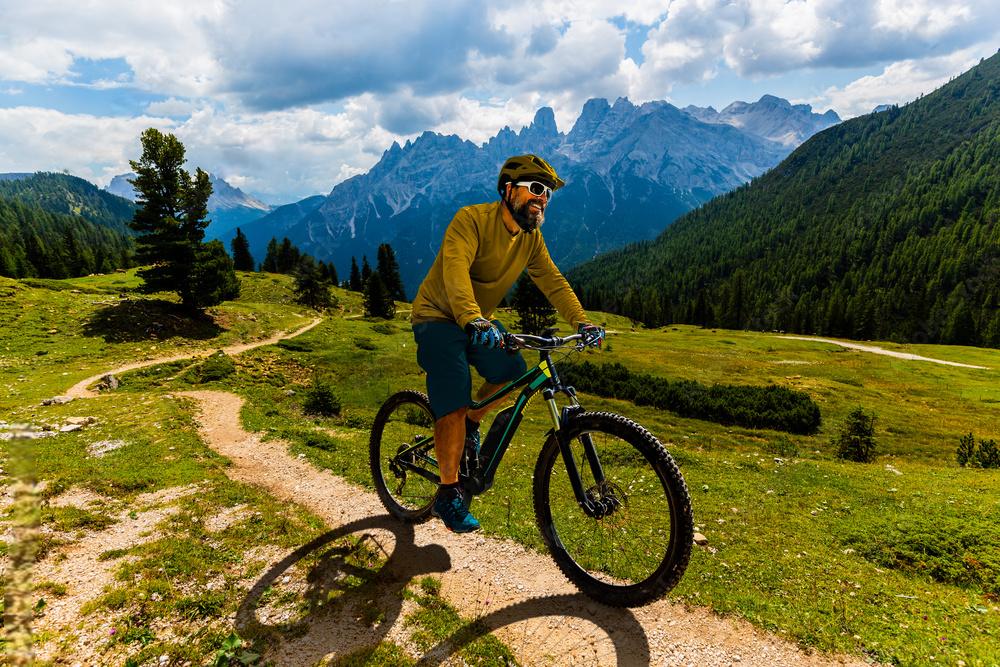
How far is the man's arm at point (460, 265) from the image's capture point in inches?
218

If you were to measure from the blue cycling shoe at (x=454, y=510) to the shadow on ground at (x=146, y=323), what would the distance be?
3771 cm

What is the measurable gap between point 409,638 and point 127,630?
10.6 ft

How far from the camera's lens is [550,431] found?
6270 millimetres

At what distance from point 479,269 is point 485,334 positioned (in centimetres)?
159

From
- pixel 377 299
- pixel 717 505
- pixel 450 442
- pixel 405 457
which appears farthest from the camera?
pixel 377 299

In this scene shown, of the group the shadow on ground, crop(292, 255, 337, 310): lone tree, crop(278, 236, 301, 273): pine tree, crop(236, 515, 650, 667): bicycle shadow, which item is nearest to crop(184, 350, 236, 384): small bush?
the shadow on ground

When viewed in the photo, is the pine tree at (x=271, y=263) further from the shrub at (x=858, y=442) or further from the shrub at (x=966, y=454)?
the shrub at (x=966, y=454)

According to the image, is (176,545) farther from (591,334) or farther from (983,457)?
(983,457)

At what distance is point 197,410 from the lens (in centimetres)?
1827

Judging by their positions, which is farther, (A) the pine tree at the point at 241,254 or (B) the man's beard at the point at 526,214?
(A) the pine tree at the point at 241,254

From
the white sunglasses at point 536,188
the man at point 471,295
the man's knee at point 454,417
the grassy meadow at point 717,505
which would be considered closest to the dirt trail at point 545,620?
the grassy meadow at point 717,505

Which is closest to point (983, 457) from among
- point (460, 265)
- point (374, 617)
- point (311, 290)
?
point (460, 265)

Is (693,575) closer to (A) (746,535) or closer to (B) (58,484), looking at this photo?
(A) (746,535)

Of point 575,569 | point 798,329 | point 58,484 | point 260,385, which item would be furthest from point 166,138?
point 798,329
